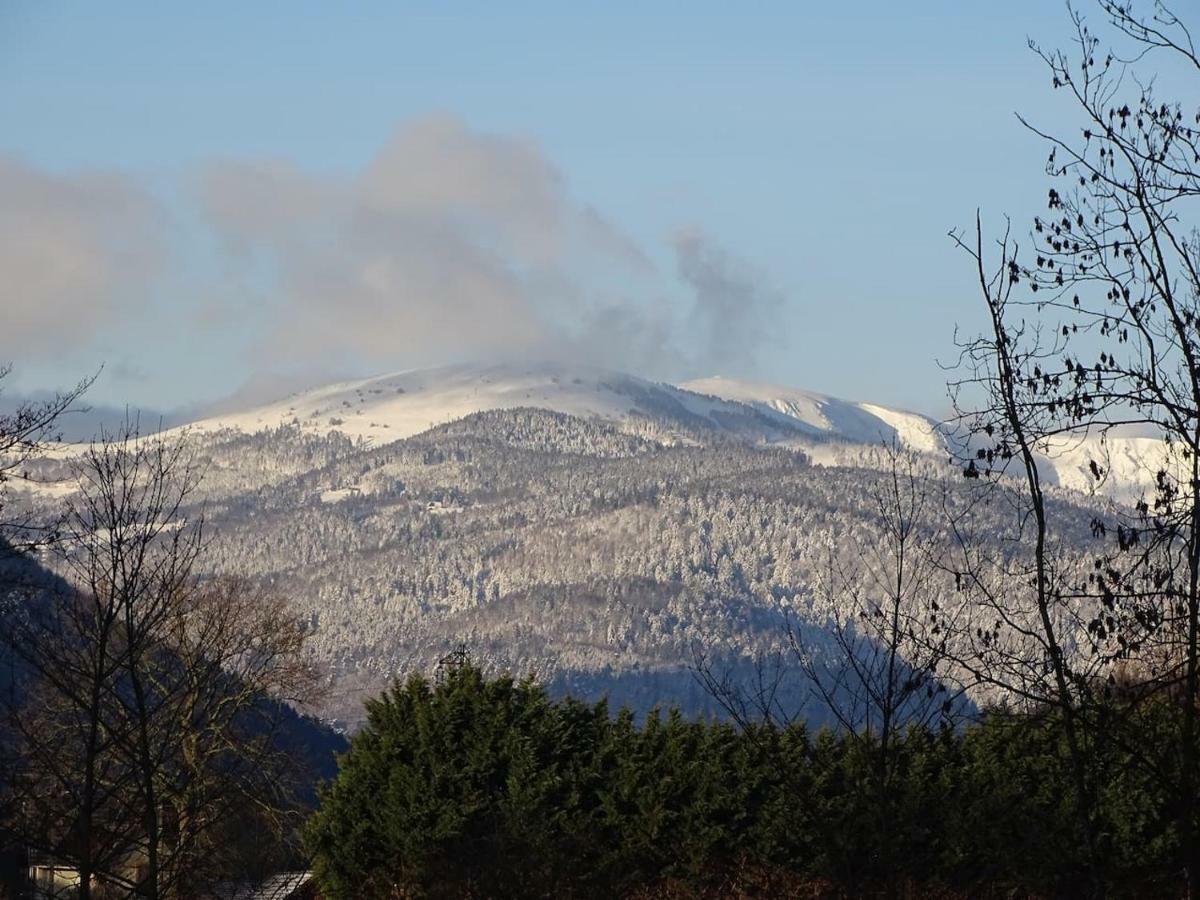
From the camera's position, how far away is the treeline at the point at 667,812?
26375 millimetres

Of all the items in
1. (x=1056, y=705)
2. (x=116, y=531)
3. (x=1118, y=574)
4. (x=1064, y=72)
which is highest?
(x=1064, y=72)

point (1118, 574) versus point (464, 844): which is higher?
point (1118, 574)

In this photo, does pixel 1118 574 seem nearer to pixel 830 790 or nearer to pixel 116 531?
pixel 116 531

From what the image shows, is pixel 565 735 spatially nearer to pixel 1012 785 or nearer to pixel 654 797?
pixel 654 797

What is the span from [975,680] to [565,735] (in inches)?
559

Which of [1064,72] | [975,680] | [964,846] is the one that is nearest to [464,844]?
[964,846]

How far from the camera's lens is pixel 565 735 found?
27.7m

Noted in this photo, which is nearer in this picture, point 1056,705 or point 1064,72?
point 1056,705

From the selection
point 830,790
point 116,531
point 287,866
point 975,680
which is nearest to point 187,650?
point 287,866

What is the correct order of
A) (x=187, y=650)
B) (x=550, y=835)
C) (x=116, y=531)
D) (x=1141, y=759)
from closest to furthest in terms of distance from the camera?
1. (x=1141, y=759)
2. (x=116, y=531)
3. (x=550, y=835)
4. (x=187, y=650)

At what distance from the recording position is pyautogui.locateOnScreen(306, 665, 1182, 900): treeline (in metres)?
26.4

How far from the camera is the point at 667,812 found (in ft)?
87.7

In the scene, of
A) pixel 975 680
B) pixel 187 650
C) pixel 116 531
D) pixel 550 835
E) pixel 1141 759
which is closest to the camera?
pixel 1141 759

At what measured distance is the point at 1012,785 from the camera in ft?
90.7
